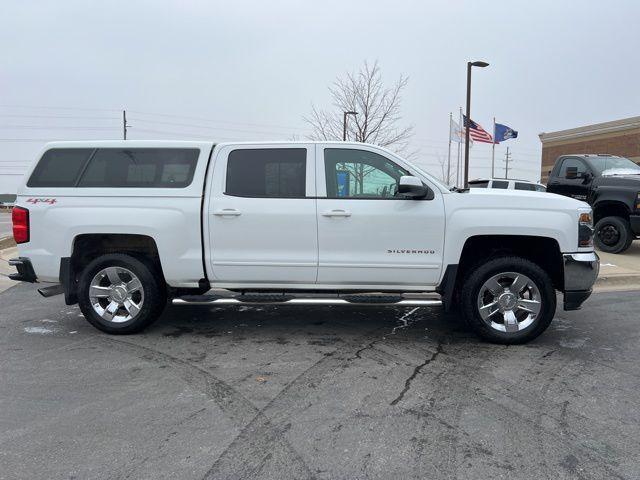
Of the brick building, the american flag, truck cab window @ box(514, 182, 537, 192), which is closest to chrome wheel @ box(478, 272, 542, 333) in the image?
truck cab window @ box(514, 182, 537, 192)

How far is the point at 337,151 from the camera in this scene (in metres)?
5.21

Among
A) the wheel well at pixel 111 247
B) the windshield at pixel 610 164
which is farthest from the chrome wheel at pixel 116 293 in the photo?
the windshield at pixel 610 164

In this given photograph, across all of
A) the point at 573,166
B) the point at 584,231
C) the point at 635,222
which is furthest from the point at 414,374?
the point at 573,166

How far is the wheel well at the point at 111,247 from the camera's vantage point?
532 cm

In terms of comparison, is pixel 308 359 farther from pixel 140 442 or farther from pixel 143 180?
pixel 143 180

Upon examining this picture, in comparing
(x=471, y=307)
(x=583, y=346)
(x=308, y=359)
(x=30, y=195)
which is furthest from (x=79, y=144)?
(x=583, y=346)

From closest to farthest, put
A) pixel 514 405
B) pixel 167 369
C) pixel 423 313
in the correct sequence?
1. pixel 514 405
2. pixel 167 369
3. pixel 423 313

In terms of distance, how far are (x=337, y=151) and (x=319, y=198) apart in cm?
54

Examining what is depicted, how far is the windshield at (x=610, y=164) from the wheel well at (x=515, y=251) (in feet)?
22.7

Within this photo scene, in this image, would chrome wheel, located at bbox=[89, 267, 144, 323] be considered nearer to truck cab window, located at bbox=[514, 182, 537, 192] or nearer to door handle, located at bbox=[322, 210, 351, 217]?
door handle, located at bbox=[322, 210, 351, 217]

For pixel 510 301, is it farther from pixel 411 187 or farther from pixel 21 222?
pixel 21 222

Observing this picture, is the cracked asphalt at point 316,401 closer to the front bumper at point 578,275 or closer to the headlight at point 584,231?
the front bumper at point 578,275

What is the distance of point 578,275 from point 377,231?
6.44 feet

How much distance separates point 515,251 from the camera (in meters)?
5.27
